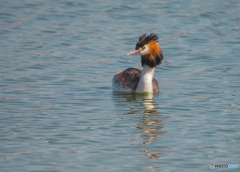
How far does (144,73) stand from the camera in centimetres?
1348

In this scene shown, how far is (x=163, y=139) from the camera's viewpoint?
975 centimetres

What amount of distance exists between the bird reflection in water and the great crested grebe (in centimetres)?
20

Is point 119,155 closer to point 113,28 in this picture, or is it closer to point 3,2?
point 113,28

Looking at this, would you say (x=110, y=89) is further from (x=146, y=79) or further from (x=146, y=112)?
(x=146, y=112)

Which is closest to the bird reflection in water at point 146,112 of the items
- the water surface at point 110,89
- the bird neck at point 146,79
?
the water surface at point 110,89

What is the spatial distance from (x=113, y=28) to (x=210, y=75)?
272 inches

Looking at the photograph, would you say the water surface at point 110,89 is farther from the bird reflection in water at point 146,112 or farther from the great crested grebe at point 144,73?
the great crested grebe at point 144,73

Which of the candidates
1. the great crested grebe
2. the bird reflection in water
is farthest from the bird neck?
the bird reflection in water

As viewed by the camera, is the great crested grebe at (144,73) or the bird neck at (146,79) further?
the bird neck at (146,79)

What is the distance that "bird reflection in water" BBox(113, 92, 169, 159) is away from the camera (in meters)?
9.79

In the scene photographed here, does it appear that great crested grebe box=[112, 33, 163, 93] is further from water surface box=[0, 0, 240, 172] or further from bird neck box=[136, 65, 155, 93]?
water surface box=[0, 0, 240, 172]

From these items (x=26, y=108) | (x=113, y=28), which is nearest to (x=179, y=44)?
(x=113, y=28)

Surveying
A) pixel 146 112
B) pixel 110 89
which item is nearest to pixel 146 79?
pixel 110 89

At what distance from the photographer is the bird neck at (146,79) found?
13.5 meters
